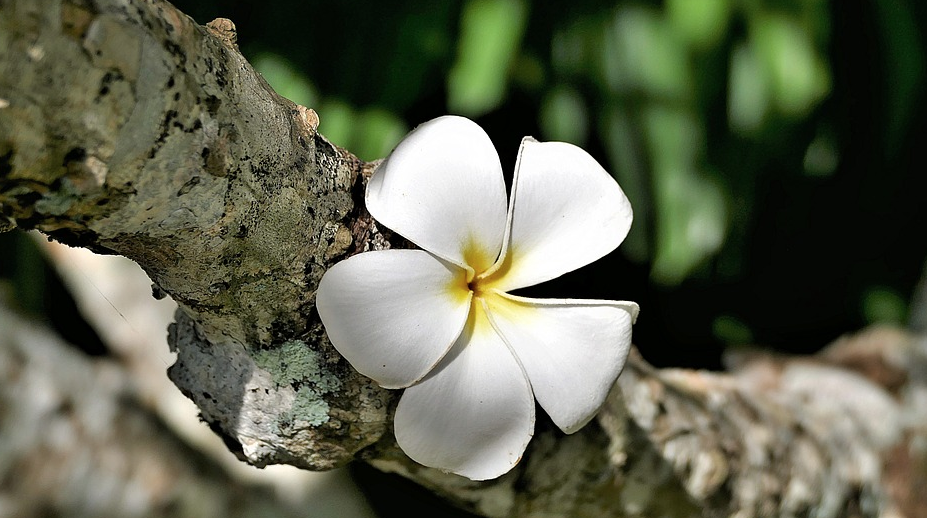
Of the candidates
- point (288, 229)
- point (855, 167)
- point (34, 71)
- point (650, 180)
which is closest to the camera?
point (34, 71)

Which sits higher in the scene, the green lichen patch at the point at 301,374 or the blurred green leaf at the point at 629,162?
the green lichen patch at the point at 301,374

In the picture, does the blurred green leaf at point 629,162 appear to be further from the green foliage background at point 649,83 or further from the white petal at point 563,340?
the white petal at point 563,340

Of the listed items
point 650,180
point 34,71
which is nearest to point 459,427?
point 34,71

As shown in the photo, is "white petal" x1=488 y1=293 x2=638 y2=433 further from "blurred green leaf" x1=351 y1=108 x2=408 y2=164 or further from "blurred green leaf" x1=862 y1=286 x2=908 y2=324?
"blurred green leaf" x1=862 y1=286 x2=908 y2=324

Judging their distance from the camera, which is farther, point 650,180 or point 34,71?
point 650,180

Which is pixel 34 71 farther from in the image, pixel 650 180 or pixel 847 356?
pixel 847 356

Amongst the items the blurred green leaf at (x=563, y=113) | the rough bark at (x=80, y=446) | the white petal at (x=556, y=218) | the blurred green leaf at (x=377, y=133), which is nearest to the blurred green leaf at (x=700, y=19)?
the blurred green leaf at (x=563, y=113)

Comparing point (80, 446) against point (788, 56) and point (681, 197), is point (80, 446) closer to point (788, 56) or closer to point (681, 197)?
point (681, 197)

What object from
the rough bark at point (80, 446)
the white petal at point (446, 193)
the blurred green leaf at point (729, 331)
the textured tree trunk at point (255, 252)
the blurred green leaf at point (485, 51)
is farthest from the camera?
the blurred green leaf at point (729, 331)

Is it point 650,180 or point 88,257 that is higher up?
point 650,180
